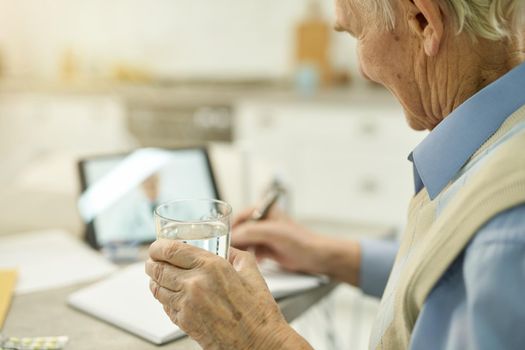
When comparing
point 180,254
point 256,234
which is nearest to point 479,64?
point 180,254

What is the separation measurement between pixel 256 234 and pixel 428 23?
21.1 inches

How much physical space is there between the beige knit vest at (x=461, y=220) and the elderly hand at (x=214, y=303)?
12 centimetres

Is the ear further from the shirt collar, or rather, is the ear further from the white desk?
the white desk

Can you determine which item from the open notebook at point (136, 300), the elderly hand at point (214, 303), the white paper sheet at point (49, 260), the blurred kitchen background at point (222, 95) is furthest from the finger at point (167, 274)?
the blurred kitchen background at point (222, 95)

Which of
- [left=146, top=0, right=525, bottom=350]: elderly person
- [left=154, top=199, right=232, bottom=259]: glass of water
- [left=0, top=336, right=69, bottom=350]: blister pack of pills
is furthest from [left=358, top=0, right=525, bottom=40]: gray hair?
[left=0, top=336, right=69, bottom=350]: blister pack of pills

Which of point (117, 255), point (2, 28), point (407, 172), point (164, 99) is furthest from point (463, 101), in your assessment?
point (2, 28)

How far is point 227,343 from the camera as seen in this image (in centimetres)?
72

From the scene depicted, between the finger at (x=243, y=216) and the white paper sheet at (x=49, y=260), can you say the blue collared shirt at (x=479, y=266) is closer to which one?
the finger at (x=243, y=216)

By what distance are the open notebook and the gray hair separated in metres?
0.50

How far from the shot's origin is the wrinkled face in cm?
82

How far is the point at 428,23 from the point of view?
760 millimetres

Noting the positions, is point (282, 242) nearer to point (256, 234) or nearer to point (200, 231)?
point (256, 234)

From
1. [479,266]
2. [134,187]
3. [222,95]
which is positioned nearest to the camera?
[479,266]

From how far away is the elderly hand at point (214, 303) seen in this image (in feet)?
2.33
